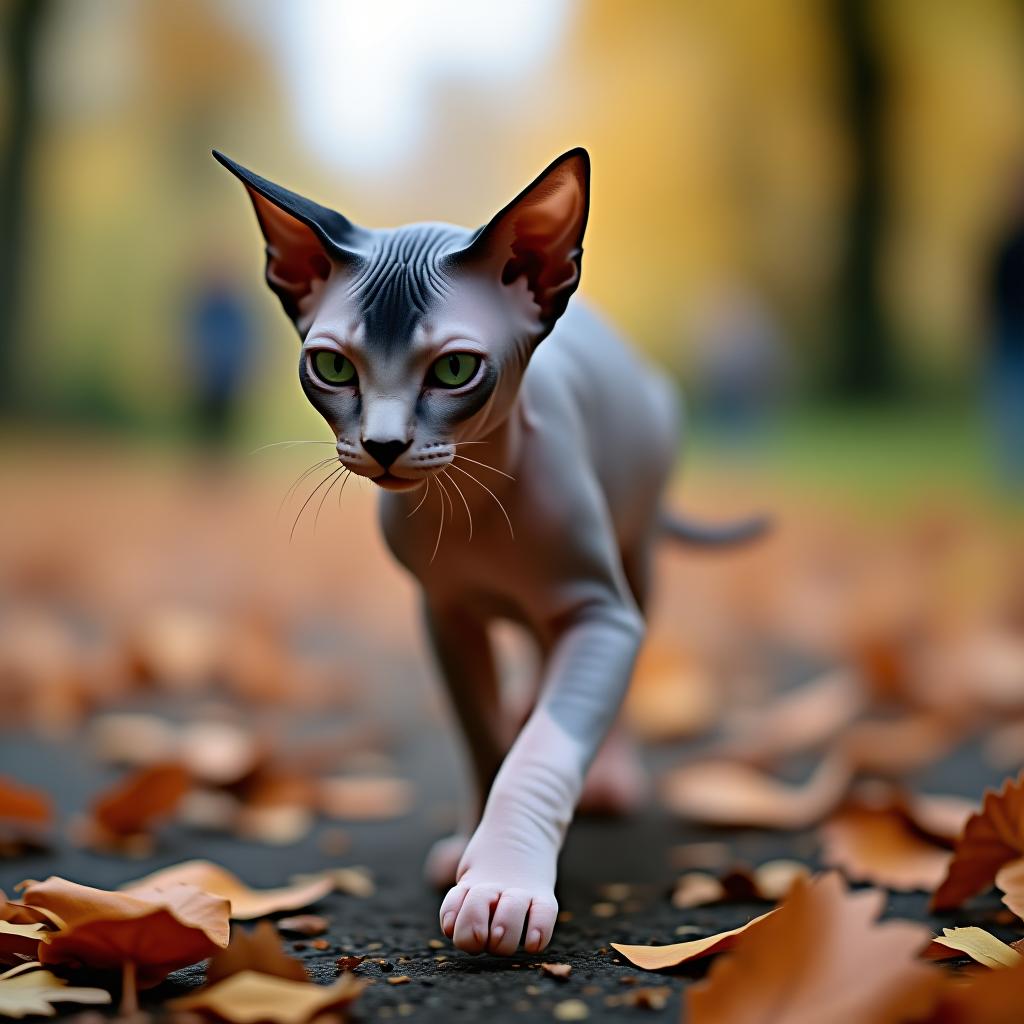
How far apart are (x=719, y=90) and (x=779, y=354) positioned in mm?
1793

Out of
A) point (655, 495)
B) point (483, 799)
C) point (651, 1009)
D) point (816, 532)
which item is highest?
point (816, 532)

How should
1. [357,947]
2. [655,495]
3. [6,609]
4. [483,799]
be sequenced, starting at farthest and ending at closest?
[6,609] < [655,495] < [483,799] < [357,947]

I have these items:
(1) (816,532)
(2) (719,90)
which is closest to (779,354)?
(2) (719,90)

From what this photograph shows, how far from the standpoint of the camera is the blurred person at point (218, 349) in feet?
21.5

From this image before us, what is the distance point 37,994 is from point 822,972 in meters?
0.48

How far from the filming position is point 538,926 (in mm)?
871

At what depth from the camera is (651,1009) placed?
31.0 inches

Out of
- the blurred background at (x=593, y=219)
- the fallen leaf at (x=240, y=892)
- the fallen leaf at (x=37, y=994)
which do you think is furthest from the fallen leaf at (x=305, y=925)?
the blurred background at (x=593, y=219)

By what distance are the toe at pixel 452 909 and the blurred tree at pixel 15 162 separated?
7.28m

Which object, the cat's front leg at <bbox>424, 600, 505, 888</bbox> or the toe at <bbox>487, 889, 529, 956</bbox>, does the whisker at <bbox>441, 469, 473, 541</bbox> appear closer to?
the cat's front leg at <bbox>424, 600, 505, 888</bbox>

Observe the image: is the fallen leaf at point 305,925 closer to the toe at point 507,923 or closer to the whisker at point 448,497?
the toe at point 507,923

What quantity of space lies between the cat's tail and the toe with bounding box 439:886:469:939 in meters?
0.76

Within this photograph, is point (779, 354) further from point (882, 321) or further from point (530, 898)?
point (530, 898)

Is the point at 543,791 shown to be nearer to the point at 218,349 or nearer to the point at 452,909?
the point at 452,909
